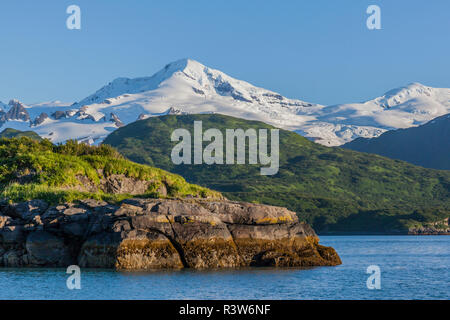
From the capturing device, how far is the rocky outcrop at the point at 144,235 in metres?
45.9

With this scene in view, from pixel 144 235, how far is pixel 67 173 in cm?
1531

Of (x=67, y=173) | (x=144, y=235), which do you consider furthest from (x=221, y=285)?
(x=67, y=173)

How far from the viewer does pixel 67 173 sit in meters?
58.0

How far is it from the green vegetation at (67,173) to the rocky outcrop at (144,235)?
2.79m

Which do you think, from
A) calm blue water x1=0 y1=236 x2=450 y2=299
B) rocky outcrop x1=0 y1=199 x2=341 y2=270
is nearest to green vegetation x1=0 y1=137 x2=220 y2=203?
rocky outcrop x1=0 y1=199 x2=341 y2=270

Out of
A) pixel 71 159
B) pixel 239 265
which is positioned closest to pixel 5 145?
pixel 71 159

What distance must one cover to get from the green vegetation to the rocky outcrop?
2.79 metres

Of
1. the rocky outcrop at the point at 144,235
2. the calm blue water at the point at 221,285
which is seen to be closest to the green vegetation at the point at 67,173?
the rocky outcrop at the point at 144,235

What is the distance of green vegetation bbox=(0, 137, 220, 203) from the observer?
52500 mm

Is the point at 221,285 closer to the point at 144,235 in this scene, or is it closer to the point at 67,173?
the point at 144,235

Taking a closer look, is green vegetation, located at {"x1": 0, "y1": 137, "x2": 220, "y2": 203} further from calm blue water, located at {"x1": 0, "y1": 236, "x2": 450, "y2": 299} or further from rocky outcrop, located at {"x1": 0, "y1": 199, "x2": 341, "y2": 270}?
calm blue water, located at {"x1": 0, "y1": 236, "x2": 450, "y2": 299}

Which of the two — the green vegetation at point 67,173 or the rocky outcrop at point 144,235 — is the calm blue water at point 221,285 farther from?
the green vegetation at point 67,173
